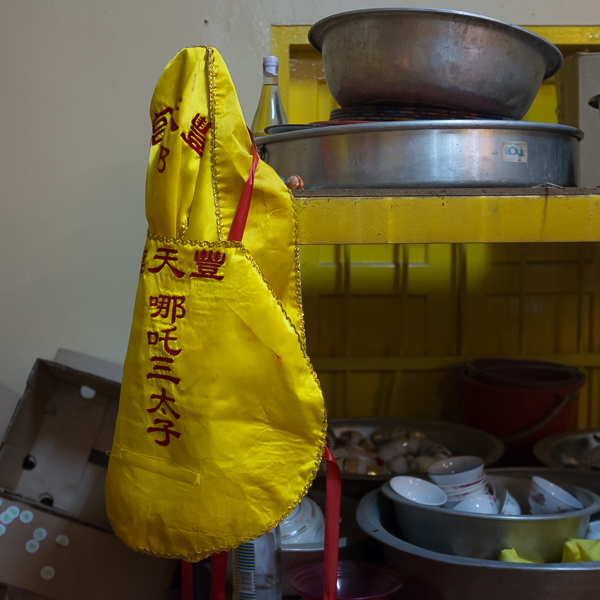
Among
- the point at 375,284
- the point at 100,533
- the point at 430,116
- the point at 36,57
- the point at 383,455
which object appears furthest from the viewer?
the point at 375,284

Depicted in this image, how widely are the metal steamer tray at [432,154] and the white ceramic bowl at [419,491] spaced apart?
542mm

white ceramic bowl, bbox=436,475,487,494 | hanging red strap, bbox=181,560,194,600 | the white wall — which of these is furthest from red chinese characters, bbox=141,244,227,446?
the white wall

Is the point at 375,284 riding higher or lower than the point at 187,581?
higher

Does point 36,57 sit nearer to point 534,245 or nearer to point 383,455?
point 383,455

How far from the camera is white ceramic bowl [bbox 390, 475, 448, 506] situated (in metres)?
1.02

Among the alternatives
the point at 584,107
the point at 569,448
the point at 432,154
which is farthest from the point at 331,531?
the point at 584,107

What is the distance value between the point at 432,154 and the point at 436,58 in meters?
0.15

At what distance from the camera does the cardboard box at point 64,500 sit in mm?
979

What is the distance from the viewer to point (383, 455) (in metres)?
1.39

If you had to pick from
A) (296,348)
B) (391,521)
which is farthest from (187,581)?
(296,348)

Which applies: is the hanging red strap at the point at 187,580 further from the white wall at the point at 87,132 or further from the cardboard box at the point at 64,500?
the white wall at the point at 87,132

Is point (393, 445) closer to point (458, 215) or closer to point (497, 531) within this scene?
point (497, 531)

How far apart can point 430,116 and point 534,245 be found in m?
1.10

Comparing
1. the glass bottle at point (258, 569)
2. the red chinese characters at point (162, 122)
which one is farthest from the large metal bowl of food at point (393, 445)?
the red chinese characters at point (162, 122)
